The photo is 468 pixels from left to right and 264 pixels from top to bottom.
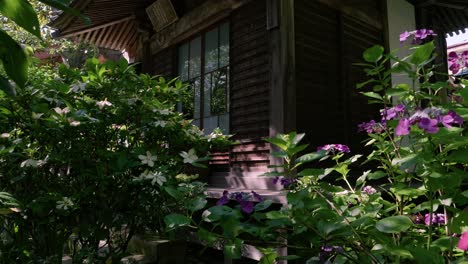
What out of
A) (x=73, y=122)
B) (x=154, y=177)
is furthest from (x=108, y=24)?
(x=154, y=177)

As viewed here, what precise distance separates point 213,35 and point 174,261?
11.1 ft

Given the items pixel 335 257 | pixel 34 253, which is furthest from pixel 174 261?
pixel 335 257

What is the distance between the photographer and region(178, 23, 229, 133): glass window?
17.4 ft

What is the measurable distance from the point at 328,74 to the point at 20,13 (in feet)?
15.3

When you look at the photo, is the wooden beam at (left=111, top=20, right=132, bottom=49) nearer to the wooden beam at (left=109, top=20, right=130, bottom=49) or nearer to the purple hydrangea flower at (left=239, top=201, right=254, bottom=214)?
the wooden beam at (left=109, top=20, right=130, bottom=49)

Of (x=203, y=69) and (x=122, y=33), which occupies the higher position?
(x=122, y=33)

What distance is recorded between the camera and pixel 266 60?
4504mm

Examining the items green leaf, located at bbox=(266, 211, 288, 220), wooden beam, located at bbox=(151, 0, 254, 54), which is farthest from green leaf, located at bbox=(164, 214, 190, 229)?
wooden beam, located at bbox=(151, 0, 254, 54)

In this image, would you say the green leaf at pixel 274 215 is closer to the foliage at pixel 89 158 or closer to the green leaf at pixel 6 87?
the foliage at pixel 89 158

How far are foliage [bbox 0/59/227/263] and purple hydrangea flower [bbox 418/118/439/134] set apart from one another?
4.17ft

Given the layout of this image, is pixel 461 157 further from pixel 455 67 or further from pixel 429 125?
pixel 455 67

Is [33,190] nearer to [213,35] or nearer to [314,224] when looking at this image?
[314,224]

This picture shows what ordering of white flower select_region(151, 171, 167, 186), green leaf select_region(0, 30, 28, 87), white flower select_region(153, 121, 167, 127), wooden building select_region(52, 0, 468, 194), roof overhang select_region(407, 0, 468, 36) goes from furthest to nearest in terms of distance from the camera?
roof overhang select_region(407, 0, 468, 36) < wooden building select_region(52, 0, 468, 194) < white flower select_region(153, 121, 167, 127) < white flower select_region(151, 171, 167, 186) < green leaf select_region(0, 30, 28, 87)

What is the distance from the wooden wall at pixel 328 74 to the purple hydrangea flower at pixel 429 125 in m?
3.31
